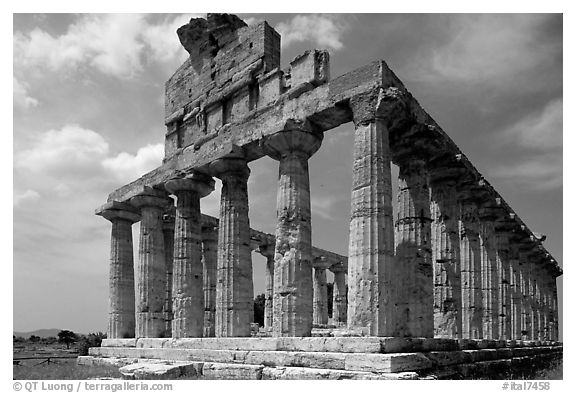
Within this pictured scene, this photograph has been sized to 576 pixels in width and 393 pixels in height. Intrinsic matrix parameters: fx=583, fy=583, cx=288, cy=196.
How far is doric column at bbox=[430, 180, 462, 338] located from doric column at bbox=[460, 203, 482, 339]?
2.15 meters

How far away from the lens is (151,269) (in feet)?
90.6

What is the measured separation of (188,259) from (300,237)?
724cm

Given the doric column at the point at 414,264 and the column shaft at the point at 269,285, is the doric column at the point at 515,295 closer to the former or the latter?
the column shaft at the point at 269,285

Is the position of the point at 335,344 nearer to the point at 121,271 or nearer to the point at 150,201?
the point at 150,201

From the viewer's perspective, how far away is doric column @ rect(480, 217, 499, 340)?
89.0 feet

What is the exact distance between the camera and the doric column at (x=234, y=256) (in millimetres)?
22312

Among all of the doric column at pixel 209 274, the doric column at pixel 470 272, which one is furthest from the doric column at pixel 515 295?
the doric column at pixel 209 274

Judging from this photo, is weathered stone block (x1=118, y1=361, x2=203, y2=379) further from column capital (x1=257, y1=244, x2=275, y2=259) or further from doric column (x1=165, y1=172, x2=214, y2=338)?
column capital (x1=257, y1=244, x2=275, y2=259)

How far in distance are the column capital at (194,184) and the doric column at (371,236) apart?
29.9ft

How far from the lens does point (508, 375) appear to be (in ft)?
65.9

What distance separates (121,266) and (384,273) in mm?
17300

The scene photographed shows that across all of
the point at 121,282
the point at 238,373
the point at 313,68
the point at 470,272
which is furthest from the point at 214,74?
the point at 470,272

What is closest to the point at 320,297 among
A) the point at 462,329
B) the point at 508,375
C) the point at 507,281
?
the point at 507,281
